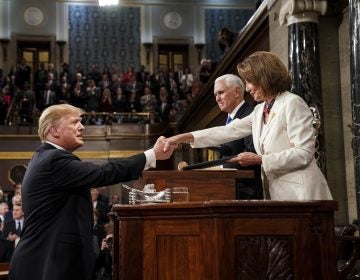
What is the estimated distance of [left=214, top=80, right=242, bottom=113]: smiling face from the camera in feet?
11.4

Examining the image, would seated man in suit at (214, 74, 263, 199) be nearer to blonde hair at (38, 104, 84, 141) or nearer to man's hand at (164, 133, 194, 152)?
man's hand at (164, 133, 194, 152)

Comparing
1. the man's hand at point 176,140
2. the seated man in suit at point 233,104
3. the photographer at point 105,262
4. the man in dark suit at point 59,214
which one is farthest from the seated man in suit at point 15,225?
the man in dark suit at point 59,214

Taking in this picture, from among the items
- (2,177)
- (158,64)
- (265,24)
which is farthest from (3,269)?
(158,64)

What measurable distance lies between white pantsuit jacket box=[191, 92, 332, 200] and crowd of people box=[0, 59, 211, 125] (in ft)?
37.9

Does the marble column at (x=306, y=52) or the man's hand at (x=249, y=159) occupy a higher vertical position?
the marble column at (x=306, y=52)

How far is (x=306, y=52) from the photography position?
17.6 feet

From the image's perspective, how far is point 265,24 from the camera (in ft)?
20.7

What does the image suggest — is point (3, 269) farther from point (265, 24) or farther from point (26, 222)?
point (265, 24)

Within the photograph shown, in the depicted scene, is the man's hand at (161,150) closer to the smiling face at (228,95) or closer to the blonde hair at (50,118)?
the blonde hair at (50,118)

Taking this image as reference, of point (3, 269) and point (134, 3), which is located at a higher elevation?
point (134, 3)

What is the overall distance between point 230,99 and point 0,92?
12.6 m

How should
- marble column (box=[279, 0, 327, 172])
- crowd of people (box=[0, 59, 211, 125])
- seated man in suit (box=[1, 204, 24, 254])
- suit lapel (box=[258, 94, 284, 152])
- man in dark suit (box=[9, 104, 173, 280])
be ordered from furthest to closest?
crowd of people (box=[0, 59, 211, 125]) < seated man in suit (box=[1, 204, 24, 254]) < marble column (box=[279, 0, 327, 172]) < suit lapel (box=[258, 94, 284, 152]) < man in dark suit (box=[9, 104, 173, 280])

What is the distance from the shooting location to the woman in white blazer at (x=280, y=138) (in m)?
2.63

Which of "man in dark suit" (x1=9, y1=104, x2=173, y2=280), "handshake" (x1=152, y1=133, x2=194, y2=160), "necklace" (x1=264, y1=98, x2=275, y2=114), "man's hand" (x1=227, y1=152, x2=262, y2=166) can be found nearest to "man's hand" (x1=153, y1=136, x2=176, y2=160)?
"handshake" (x1=152, y1=133, x2=194, y2=160)
